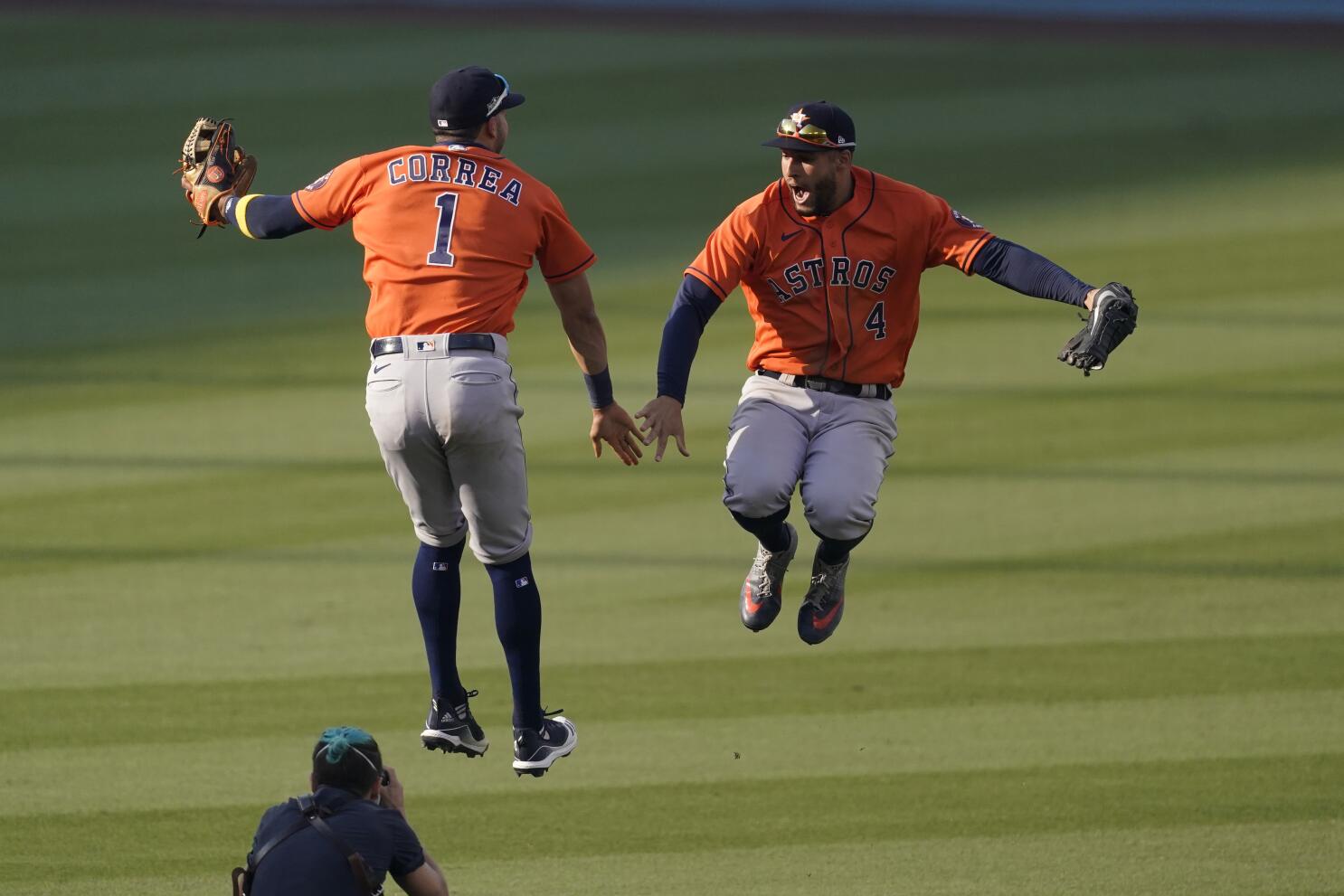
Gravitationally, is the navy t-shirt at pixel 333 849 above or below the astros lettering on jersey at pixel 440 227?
below

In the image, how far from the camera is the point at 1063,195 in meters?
19.4

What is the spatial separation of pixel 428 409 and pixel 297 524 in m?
7.16

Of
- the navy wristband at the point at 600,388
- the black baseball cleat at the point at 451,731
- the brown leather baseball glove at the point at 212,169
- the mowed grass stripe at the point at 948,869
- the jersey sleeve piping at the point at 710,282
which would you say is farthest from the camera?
the mowed grass stripe at the point at 948,869

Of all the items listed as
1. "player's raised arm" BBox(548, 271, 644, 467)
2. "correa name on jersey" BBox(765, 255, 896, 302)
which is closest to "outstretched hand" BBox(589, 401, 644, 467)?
"player's raised arm" BBox(548, 271, 644, 467)

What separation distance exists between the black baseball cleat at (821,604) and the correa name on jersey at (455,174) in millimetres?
2462

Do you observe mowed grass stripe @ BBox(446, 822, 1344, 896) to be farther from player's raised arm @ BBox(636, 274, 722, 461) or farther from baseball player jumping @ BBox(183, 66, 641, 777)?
player's raised arm @ BBox(636, 274, 722, 461)

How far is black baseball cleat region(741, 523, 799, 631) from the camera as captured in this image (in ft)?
31.3

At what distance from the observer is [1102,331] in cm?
791

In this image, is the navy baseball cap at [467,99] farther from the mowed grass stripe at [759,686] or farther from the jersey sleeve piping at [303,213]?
the mowed grass stripe at [759,686]

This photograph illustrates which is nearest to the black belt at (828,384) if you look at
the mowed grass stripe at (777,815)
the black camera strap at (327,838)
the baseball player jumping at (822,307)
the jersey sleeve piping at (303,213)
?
the baseball player jumping at (822,307)

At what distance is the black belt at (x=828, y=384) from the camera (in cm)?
916

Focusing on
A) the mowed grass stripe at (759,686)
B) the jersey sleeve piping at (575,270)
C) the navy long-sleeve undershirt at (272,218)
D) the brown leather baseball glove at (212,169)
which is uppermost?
the brown leather baseball glove at (212,169)

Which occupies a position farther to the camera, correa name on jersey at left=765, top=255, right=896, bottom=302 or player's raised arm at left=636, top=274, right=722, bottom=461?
correa name on jersey at left=765, top=255, right=896, bottom=302

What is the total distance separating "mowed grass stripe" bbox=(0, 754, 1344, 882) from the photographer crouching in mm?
3531
